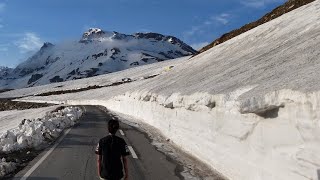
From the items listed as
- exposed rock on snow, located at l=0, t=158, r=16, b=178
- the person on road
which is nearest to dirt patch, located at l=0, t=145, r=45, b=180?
exposed rock on snow, located at l=0, t=158, r=16, b=178

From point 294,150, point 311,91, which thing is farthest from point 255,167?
point 311,91

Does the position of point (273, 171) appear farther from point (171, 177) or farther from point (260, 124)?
point (171, 177)

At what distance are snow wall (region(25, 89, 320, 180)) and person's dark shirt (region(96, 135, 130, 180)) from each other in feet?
9.05

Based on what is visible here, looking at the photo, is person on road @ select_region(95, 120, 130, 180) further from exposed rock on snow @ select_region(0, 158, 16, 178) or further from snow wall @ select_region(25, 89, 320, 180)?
exposed rock on snow @ select_region(0, 158, 16, 178)

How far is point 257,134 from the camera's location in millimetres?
8523

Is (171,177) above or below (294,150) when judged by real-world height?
below

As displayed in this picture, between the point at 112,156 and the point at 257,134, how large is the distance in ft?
10.5

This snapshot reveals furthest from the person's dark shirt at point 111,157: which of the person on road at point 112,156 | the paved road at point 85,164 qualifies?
the paved road at point 85,164

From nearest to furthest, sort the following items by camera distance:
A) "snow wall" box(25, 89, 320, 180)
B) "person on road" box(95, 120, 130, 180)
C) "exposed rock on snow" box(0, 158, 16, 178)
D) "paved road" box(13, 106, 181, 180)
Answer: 1. "snow wall" box(25, 89, 320, 180)
2. "person on road" box(95, 120, 130, 180)
3. "paved road" box(13, 106, 181, 180)
4. "exposed rock on snow" box(0, 158, 16, 178)

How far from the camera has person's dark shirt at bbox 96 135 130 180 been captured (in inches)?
266

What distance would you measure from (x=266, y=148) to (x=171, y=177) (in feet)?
10.0

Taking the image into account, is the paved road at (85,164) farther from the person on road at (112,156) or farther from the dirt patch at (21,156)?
the person on road at (112,156)

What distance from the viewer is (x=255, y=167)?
8.54 m

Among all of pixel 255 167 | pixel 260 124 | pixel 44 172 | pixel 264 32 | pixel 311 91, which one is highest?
pixel 264 32
